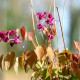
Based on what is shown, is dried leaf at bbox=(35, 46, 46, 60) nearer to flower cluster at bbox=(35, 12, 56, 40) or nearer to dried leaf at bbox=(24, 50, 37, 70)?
dried leaf at bbox=(24, 50, 37, 70)

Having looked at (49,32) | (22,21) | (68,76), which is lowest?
(68,76)

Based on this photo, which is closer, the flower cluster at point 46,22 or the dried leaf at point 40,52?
the dried leaf at point 40,52

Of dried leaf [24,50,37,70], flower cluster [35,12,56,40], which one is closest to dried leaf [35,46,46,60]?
dried leaf [24,50,37,70]

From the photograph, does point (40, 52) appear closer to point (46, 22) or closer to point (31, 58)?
point (31, 58)

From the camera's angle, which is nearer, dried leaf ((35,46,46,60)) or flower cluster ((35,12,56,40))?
dried leaf ((35,46,46,60))

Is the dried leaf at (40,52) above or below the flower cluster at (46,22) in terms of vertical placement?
below

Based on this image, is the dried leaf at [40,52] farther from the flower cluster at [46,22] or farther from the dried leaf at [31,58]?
the flower cluster at [46,22]

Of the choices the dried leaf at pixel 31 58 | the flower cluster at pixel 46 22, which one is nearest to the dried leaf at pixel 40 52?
the dried leaf at pixel 31 58

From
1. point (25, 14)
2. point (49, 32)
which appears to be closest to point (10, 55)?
point (49, 32)

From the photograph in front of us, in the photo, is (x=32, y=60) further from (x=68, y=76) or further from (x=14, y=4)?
(x=14, y=4)

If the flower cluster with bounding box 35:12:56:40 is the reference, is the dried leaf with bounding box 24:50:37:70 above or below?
below

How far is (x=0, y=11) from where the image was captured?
153 inches

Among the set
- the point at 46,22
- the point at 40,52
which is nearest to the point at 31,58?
the point at 40,52

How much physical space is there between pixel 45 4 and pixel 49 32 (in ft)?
11.1
